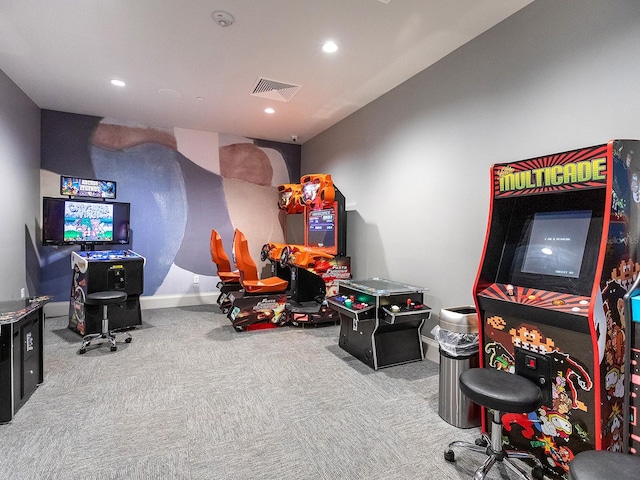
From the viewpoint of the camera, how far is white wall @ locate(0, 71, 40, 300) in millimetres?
3467

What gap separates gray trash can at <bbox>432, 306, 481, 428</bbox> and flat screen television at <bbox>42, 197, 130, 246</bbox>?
4.20 metres

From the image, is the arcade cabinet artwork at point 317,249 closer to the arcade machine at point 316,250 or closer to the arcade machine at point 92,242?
the arcade machine at point 316,250

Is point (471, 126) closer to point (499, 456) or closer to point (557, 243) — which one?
point (557, 243)

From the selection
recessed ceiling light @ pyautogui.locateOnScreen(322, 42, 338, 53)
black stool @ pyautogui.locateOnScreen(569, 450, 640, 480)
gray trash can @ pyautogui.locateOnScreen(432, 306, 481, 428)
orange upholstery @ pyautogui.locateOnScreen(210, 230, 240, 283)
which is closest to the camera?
black stool @ pyautogui.locateOnScreen(569, 450, 640, 480)

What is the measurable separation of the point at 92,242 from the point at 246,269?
2.01m

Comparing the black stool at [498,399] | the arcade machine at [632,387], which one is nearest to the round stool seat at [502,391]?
the black stool at [498,399]

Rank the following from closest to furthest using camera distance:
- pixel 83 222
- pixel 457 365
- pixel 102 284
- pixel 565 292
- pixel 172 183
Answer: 1. pixel 565 292
2. pixel 457 365
3. pixel 102 284
4. pixel 83 222
5. pixel 172 183

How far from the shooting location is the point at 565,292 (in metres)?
1.60

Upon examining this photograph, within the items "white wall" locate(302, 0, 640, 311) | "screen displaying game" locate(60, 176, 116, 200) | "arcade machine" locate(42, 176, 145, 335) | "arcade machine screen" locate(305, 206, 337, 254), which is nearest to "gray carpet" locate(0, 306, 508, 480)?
"arcade machine" locate(42, 176, 145, 335)

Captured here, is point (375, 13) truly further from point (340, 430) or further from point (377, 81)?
point (340, 430)

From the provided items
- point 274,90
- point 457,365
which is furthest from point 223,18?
point 457,365

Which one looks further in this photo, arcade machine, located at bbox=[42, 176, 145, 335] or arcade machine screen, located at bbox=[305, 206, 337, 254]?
arcade machine screen, located at bbox=[305, 206, 337, 254]

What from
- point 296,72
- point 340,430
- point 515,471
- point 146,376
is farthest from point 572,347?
point 296,72

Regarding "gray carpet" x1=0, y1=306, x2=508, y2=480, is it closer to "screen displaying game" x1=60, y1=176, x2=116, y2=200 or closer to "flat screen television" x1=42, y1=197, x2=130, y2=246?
"flat screen television" x1=42, y1=197, x2=130, y2=246
